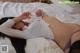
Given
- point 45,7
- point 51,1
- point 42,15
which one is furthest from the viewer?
point 51,1

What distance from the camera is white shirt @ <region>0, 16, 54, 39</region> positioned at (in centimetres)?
134

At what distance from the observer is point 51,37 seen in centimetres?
139

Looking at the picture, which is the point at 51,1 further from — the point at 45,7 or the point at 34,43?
the point at 34,43


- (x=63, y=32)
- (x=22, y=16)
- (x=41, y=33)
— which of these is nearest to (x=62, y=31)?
(x=63, y=32)

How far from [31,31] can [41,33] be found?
9 centimetres

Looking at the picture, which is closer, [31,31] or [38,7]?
[31,31]

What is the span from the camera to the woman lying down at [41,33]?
4.07 feet

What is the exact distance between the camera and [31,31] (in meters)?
1.40

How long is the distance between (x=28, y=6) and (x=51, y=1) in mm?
759

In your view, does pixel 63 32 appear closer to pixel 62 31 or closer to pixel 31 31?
pixel 62 31

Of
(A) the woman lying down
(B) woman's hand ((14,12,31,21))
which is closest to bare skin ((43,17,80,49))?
(A) the woman lying down

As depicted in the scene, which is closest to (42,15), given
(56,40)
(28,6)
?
(56,40)

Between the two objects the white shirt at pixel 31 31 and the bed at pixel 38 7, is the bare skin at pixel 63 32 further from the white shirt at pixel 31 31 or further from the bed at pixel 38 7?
the bed at pixel 38 7

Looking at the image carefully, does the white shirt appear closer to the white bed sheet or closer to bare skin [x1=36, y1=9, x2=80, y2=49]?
bare skin [x1=36, y1=9, x2=80, y2=49]
